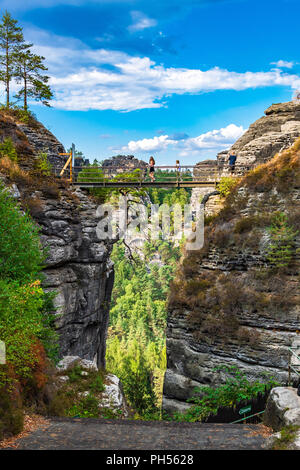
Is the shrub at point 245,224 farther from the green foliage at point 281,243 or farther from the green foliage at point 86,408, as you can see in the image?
the green foliage at point 86,408

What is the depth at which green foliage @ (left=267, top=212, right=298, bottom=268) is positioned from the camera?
16.7 m

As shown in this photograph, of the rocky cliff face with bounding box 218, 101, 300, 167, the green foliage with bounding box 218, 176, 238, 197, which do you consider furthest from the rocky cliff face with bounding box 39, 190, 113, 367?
the rocky cliff face with bounding box 218, 101, 300, 167

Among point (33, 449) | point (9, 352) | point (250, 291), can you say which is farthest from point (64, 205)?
point (33, 449)

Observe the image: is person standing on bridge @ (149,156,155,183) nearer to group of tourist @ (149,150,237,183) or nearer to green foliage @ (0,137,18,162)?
group of tourist @ (149,150,237,183)

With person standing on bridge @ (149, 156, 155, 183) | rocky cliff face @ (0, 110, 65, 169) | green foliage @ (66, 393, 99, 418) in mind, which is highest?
rocky cliff face @ (0, 110, 65, 169)

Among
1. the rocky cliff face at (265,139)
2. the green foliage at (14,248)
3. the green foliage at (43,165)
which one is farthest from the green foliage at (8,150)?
the rocky cliff face at (265,139)

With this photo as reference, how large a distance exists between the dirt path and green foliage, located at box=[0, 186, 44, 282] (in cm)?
548

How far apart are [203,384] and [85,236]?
12383 mm

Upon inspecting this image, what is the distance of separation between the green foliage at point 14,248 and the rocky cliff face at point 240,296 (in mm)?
7425

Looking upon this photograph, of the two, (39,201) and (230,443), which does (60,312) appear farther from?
(230,443)

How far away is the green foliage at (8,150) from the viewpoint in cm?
2258

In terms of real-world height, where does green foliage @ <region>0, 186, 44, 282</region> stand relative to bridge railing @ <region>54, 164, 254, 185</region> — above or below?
below

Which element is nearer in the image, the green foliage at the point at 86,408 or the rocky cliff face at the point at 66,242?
the green foliage at the point at 86,408

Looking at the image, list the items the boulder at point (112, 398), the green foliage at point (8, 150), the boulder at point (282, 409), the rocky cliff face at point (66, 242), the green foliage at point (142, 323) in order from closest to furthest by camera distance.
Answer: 1. the boulder at point (282, 409)
2. the boulder at point (112, 398)
3. the rocky cliff face at point (66, 242)
4. the green foliage at point (8, 150)
5. the green foliage at point (142, 323)
